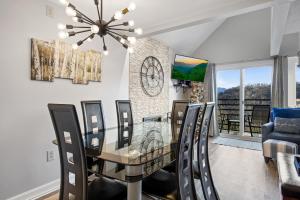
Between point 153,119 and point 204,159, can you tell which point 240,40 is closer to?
point 153,119

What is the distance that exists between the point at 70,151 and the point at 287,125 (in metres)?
4.10

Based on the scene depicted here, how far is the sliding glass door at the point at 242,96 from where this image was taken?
5473 millimetres

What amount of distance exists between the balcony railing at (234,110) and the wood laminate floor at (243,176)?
5.21ft

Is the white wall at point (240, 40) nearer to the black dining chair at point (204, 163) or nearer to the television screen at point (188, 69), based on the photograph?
the television screen at point (188, 69)

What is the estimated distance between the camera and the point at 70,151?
1395 mm

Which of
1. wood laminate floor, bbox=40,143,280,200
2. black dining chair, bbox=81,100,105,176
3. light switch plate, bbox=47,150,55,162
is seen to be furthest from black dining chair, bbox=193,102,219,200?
light switch plate, bbox=47,150,55,162

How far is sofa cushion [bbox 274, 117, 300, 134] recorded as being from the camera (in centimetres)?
376

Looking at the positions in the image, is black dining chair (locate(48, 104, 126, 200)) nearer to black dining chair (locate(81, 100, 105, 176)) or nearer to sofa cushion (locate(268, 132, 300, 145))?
black dining chair (locate(81, 100, 105, 176))

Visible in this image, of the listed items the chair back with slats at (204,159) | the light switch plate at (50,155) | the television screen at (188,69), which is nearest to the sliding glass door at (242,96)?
the television screen at (188,69)

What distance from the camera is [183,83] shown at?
5.85m

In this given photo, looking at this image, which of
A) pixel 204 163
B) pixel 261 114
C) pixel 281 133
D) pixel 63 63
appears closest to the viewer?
pixel 204 163

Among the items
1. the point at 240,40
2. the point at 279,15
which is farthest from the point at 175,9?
the point at 240,40

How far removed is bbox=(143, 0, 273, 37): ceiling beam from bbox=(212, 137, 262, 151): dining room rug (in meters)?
3.26

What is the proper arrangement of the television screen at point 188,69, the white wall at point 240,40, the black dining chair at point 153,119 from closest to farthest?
the black dining chair at point 153,119, the white wall at point 240,40, the television screen at point 188,69
